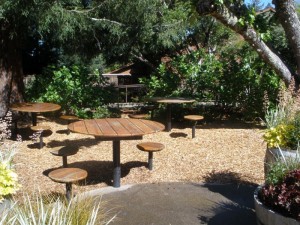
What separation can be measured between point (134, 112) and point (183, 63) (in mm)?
2092

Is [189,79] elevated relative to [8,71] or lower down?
lower down

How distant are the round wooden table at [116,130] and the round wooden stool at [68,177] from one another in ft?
1.74

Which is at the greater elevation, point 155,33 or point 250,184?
point 155,33

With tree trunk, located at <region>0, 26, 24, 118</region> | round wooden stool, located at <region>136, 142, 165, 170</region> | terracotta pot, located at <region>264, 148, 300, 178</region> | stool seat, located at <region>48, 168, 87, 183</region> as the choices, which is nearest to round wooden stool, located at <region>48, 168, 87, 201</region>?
stool seat, located at <region>48, 168, 87, 183</region>

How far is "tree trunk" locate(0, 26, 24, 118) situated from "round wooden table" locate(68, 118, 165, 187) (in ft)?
13.3

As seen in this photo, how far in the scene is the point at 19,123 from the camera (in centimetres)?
957

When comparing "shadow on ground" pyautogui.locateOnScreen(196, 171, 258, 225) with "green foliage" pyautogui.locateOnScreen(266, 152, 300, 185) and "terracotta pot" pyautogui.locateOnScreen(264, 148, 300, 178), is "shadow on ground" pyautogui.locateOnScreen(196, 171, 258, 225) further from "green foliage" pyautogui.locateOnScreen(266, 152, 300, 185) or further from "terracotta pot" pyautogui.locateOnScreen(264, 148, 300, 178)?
"green foliage" pyautogui.locateOnScreen(266, 152, 300, 185)

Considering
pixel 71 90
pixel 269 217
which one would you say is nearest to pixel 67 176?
pixel 269 217

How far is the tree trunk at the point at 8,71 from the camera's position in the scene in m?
8.74

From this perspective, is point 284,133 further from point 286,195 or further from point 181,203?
point 181,203

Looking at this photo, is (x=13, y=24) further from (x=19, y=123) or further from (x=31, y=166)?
(x=31, y=166)

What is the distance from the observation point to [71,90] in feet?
31.9

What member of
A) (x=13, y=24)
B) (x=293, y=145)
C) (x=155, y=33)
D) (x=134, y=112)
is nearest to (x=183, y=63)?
(x=155, y=33)

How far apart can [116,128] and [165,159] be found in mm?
1874
